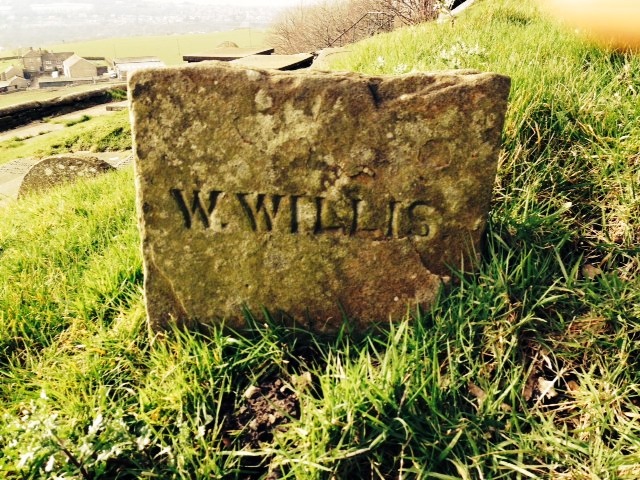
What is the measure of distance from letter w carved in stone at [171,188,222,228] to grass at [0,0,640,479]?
462 mm

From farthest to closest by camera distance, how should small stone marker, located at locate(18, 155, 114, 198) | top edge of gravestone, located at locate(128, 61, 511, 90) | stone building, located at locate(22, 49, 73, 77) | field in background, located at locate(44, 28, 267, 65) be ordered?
field in background, located at locate(44, 28, 267, 65) → stone building, located at locate(22, 49, 73, 77) → small stone marker, located at locate(18, 155, 114, 198) → top edge of gravestone, located at locate(128, 61, 511, 90)

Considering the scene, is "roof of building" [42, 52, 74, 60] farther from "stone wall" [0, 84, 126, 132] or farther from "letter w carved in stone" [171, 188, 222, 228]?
"letter w carved in stone" [171, 188, 222, 228]

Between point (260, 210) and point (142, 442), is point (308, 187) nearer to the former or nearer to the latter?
point (260, 210)

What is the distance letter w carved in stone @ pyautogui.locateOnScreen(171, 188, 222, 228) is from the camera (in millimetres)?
1908

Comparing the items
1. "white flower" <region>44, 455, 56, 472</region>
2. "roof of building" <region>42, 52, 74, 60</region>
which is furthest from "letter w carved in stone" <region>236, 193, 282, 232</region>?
"roof of building" <region>42, 52, 74, 60</region>

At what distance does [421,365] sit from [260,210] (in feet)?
2.84

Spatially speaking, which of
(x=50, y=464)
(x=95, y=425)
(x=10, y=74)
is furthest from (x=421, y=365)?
(x=10, y=74)

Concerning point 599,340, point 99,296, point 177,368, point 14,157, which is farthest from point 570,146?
point 14,157

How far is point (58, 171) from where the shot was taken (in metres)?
4.93

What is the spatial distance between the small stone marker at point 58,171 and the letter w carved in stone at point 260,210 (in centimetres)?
360

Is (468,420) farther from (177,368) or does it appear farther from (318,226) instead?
(177,368)

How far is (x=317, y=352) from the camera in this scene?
6.74 ft

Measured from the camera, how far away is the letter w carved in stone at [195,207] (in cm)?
191

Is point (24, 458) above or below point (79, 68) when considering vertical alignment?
below
